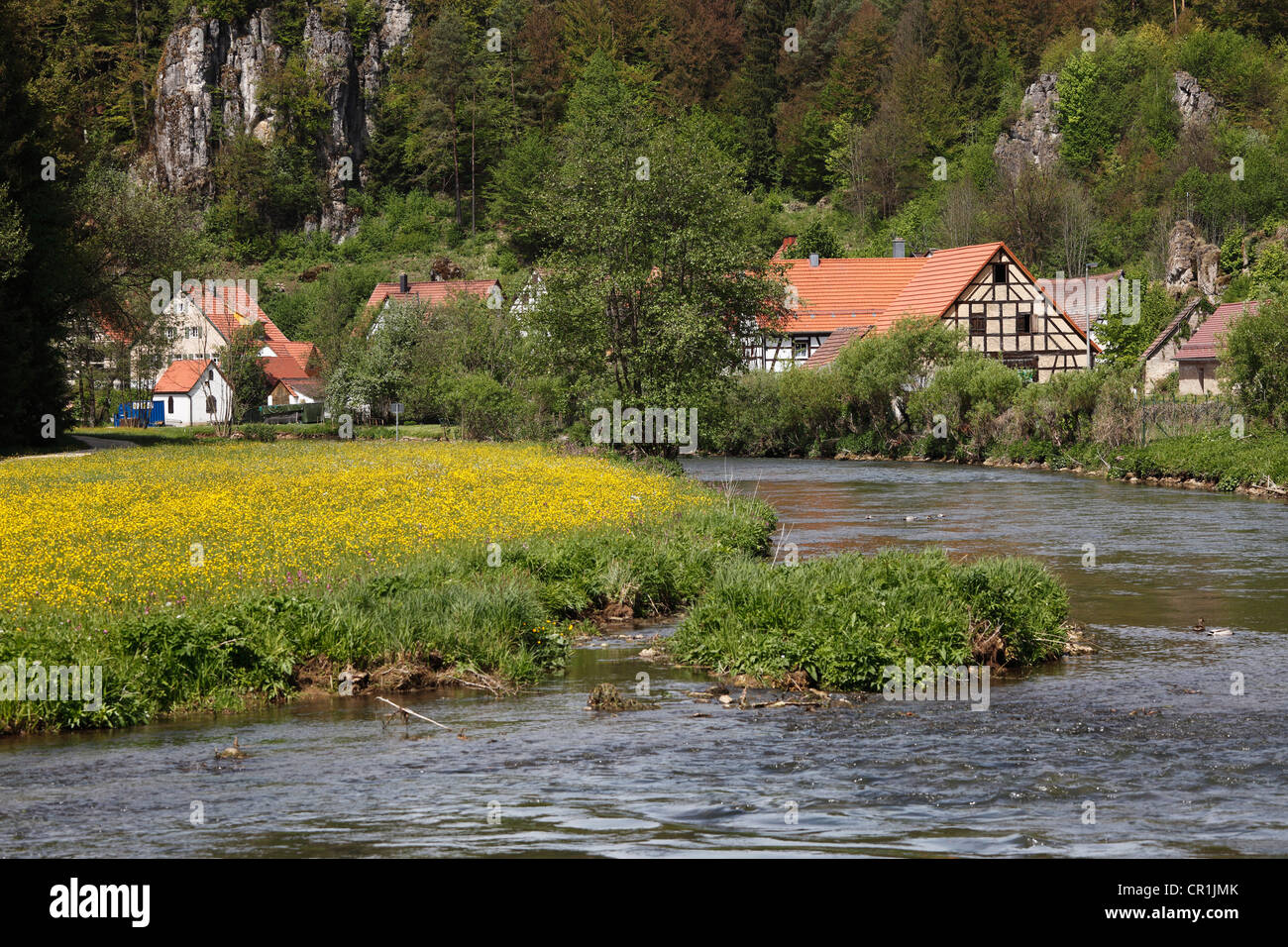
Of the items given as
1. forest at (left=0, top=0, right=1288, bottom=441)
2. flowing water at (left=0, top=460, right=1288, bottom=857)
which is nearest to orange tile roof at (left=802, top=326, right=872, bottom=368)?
forest at (left=0, top=0, right=1288, bottom=441)

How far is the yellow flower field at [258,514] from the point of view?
1769cm

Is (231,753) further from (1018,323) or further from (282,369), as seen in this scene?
(282,369)

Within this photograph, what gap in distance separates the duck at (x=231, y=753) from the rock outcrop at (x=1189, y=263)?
97.9 m

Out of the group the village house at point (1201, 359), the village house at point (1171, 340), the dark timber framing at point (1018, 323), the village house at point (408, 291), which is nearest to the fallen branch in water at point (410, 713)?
the dark timber framing at point (1018, 323)

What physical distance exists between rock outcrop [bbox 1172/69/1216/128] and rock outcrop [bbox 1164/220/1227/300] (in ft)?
74.9

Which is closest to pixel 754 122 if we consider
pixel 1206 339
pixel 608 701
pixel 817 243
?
pixel 817 243

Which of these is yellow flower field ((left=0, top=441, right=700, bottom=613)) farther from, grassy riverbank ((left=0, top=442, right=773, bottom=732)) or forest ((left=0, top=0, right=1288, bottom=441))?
forest ((left=0, top=0, right=1288, bottom=441))

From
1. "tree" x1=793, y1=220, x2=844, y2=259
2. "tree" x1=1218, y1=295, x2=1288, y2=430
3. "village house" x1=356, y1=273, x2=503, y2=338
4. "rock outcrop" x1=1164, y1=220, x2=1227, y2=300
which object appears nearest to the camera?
"tree" x1=1218, y1=295, x2=1288, y2=430

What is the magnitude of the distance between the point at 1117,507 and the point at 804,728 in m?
26.7

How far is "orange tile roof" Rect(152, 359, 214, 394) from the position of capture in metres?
99.8

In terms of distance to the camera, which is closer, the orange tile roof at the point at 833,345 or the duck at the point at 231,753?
the duck at the point at 231,753

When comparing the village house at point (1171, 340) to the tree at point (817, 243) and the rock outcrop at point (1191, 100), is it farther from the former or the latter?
the rock outcrop at point (1191, 100)
